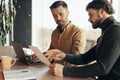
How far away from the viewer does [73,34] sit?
2471 millimetres

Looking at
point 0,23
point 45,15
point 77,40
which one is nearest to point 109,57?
point 77,40

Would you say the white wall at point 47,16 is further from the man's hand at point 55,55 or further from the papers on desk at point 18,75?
the papers on desk at point 18,75

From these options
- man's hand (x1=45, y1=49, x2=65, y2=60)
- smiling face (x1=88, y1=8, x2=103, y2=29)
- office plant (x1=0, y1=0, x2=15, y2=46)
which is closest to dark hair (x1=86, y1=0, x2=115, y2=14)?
smiling face (x1=88, y1=8, x2=103, y2=29)

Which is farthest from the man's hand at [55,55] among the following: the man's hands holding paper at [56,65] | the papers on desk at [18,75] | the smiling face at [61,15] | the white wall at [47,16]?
the white wall at [47,16]

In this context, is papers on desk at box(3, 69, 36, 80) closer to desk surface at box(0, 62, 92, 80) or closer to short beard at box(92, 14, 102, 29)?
desk surface at box(0, 62, 92, 80)

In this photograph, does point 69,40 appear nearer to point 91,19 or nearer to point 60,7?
point 60,7

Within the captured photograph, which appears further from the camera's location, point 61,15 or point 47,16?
point 47,16

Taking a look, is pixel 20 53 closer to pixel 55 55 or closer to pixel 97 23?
pixel 55 55

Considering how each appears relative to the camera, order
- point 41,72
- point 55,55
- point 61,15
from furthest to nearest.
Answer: point 61,15 < point 55,55 < point 41,72

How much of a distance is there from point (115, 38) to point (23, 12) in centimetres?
323

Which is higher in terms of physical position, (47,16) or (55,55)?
(47,16)

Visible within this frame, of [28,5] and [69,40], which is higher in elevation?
[28,5]

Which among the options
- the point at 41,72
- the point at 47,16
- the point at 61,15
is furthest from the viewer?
the point at 47,16

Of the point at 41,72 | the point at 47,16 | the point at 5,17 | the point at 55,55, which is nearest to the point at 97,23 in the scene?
the point at 55,55
